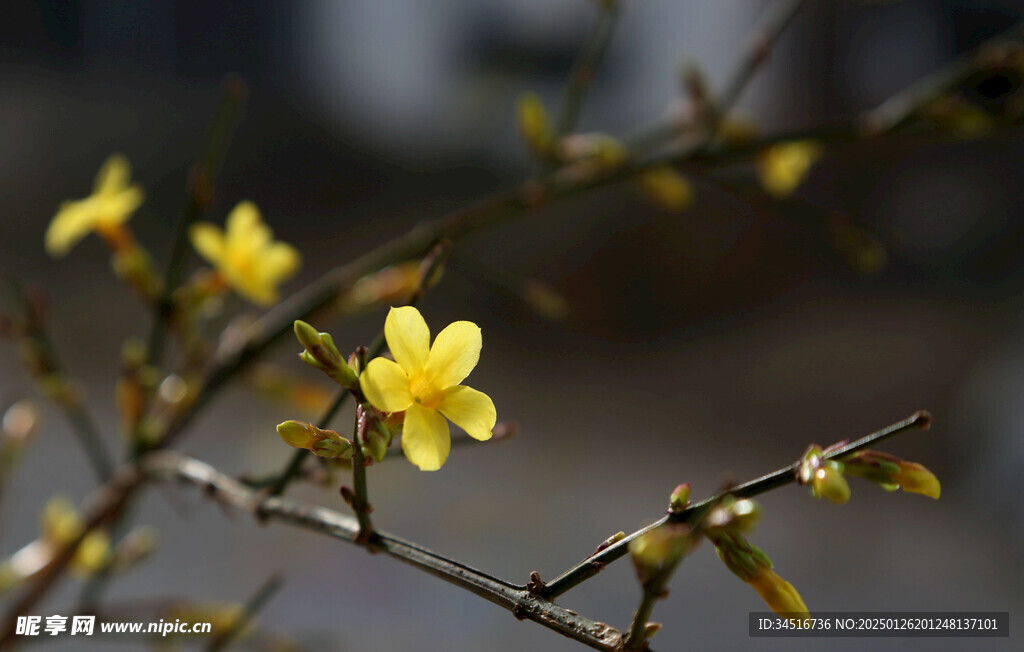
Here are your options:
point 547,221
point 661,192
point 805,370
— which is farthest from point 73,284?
point 805,370

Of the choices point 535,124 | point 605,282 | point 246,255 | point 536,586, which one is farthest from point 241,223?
point 605,282

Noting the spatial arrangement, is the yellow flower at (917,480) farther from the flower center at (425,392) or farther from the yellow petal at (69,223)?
the yellow petal at (69,223)

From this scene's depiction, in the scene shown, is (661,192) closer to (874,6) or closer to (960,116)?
(960,116)

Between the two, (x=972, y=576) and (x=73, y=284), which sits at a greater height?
(x=73, y=284)

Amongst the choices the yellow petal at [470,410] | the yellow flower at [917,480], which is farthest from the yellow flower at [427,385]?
the yellow flower at [917,480]

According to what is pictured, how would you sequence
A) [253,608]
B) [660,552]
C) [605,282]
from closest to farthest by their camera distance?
[660,552], [253,608], [605,282]

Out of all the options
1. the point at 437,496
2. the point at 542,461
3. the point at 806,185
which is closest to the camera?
the point at 437,496

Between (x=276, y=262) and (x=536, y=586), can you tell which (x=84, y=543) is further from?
(x=536, y=586)

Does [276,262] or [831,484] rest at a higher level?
[276,262]
